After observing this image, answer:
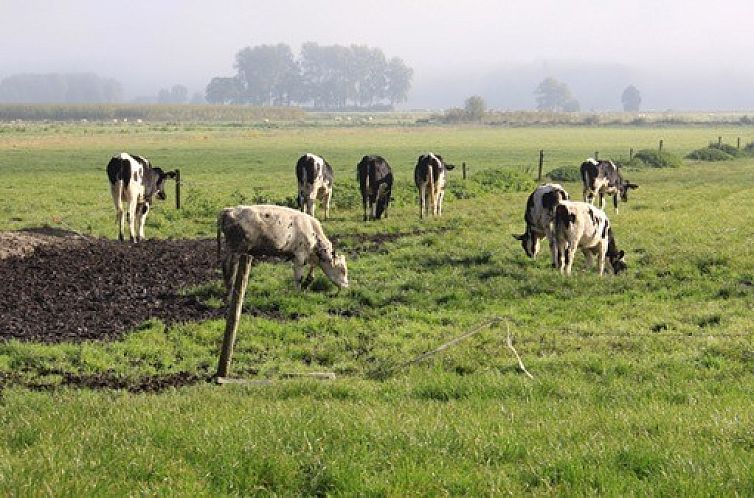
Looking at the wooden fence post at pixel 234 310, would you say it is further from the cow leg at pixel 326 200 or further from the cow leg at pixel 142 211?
the cow leg at pixel 326 200

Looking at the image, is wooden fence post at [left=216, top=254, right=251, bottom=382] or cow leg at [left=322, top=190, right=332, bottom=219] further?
cow leg at [left=322, top=190, right=332, bottom=219]

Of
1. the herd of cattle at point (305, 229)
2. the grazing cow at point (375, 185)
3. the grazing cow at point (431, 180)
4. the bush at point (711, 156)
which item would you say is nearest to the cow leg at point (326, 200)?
the grazing cow at point (375, 185)

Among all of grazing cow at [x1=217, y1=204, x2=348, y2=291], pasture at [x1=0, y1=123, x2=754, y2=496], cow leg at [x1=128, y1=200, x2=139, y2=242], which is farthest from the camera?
cow leg at [x1=128, y1=200, x2=139, y2=242]

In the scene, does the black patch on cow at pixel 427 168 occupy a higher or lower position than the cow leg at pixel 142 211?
higher

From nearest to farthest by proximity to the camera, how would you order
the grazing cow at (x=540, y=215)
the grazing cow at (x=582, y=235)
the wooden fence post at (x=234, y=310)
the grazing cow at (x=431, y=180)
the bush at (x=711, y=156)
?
the wooden fence post at (x=234, y=310) → the grazing cow at (x=582, y=235) → the grazing cow at (x=540, y=215) → the grazing cow at (x=431, y=180) → the bush at (x=711, y=156)

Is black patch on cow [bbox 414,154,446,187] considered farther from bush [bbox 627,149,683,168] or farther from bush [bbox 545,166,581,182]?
bush [bbox 627,149,683,168]

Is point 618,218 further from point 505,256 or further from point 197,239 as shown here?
point 197,239

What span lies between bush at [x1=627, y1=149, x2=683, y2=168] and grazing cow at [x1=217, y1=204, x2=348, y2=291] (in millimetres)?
38660

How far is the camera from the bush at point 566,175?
43.1m

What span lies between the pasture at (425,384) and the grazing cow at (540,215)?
0.53m

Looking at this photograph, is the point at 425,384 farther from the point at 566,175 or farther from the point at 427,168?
the point at 566,175

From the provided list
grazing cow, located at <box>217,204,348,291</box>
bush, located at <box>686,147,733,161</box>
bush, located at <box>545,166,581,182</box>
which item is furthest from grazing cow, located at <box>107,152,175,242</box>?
bush, located at <box>686,147,733,161</box>

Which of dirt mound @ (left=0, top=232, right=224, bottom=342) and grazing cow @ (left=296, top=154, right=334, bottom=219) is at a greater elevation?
grazing cow @ (left=296, top=154, right=334, bottom=219)

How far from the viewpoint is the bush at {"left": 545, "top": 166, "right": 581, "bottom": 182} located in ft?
141
